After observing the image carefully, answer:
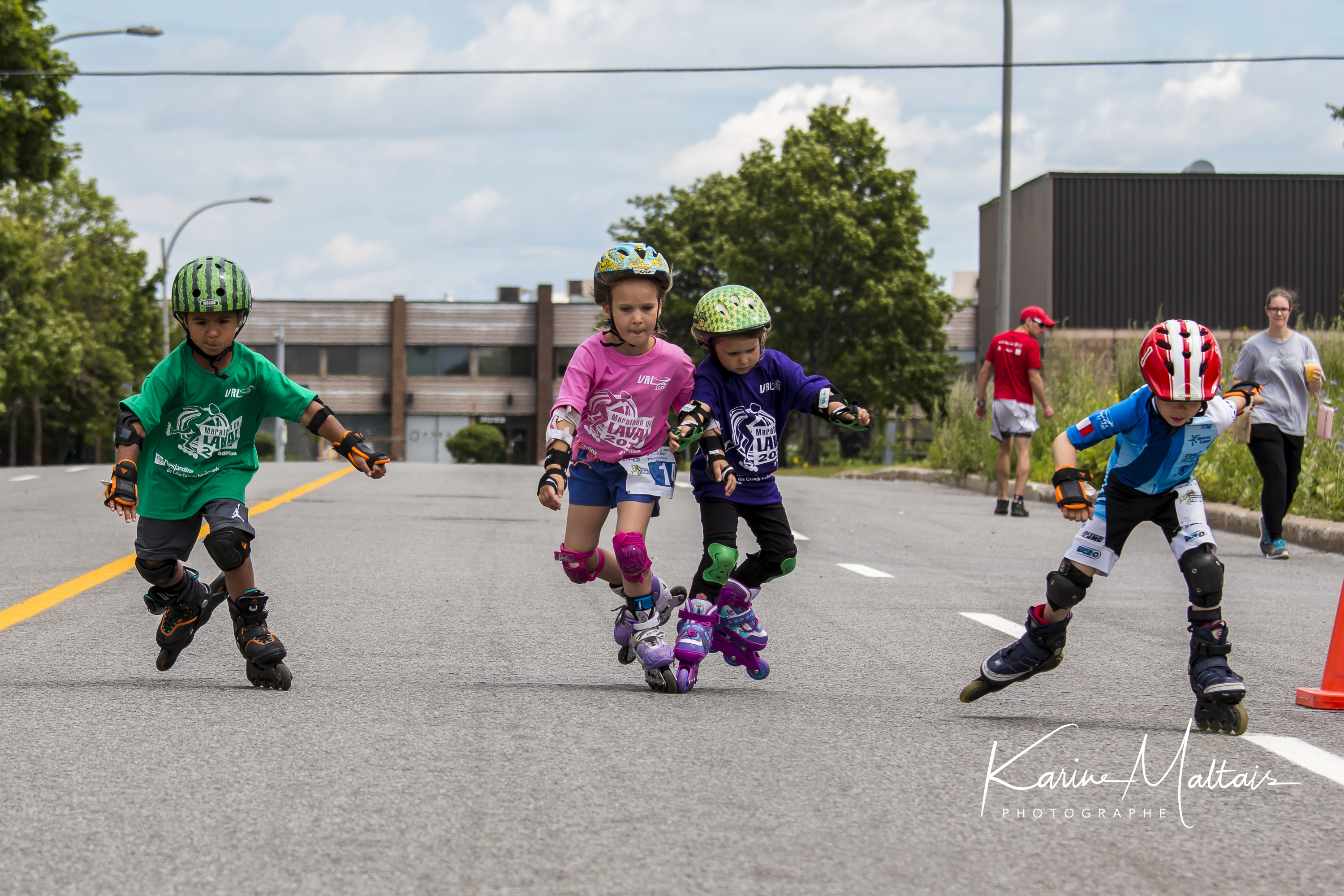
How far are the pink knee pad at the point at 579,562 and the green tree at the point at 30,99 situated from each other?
20611mm

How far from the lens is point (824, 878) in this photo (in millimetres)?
3225

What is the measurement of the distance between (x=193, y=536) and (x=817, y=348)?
41681 millimetres

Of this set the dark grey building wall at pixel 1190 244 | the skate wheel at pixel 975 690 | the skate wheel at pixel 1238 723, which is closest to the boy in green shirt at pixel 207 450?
the skate wheel at pixel 975 690

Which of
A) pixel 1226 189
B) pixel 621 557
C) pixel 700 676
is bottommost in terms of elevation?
pixel 700 676

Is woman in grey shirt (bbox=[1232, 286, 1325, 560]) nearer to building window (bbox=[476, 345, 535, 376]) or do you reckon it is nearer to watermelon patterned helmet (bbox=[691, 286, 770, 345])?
watermelon patterned helmet (bbox=[691, 286, 770, 345])

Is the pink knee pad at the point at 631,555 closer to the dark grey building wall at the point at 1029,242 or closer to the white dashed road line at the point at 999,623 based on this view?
the white dashed road line at the point at 999,623

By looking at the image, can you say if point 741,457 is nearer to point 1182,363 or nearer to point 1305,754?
point 1182,363

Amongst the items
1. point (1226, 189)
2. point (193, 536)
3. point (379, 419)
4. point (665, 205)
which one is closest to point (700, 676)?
point (193, 536)

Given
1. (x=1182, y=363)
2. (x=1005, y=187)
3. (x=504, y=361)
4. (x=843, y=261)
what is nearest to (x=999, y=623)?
(x=1182, y=363)

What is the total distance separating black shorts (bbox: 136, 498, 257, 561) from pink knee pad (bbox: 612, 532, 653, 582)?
1.29 metres

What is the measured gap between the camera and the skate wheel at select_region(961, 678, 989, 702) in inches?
209

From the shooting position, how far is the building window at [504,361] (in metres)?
73.2

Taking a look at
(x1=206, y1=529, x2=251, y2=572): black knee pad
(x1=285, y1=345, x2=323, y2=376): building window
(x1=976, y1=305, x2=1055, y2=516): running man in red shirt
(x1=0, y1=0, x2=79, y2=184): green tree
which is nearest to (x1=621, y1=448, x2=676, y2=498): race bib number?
(x1=206, y1=529, x2=251, y2=572): black knee pad

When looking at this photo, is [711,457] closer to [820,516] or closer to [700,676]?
[700,676]
